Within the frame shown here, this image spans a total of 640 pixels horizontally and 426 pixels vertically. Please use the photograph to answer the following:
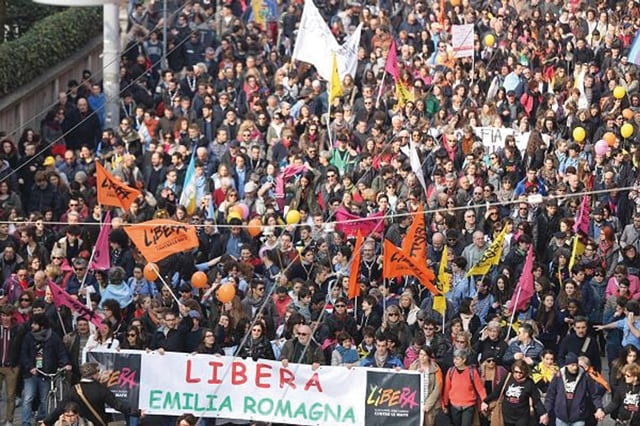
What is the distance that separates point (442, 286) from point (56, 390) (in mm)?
4722

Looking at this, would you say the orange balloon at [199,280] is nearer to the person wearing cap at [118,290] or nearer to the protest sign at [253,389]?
the person wearing cap at [118,290]

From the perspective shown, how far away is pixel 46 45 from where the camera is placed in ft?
116

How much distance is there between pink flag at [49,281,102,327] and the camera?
2181 centimetres

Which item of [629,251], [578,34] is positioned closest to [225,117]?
[578,34]

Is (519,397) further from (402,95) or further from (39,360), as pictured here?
(402,95)

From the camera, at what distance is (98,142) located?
31547 millimetres

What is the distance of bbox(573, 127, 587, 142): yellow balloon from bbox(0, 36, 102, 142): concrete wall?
8.72m

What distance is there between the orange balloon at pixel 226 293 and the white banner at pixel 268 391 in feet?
5.23

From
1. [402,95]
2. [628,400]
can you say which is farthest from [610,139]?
[628,400]

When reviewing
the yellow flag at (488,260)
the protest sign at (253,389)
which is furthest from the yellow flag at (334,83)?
the protest sign at (253,389)

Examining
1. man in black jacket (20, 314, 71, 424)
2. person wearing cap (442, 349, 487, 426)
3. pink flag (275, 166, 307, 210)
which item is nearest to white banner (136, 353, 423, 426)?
person wearing cap (442, 349, 487, 426)

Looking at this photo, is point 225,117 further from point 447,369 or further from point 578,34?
point 447,369

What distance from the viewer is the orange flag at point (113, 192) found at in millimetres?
25484

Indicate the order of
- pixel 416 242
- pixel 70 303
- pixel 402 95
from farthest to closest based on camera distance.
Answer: pixel 402 95
pixel 416 242
pixel 70 303
